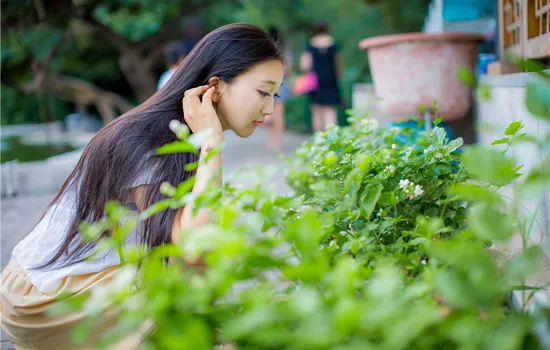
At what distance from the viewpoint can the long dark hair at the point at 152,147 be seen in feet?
6.01

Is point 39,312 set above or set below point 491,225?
below

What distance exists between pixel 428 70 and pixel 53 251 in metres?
3.13

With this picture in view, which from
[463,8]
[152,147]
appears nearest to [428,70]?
[152,147]

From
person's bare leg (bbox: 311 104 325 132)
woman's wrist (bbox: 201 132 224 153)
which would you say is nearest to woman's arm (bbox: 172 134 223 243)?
woman's wrist (bbox: 201 132 224 153)

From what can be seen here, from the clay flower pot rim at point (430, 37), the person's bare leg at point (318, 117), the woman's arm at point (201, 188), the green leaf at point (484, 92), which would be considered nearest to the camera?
the green leaf at point (484, 92)

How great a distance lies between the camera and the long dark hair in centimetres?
183

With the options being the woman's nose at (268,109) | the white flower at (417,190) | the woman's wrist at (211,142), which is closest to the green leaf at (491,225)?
the white flower at (417,190)

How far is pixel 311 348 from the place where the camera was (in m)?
0.81

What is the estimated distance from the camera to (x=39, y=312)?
183 centimetres

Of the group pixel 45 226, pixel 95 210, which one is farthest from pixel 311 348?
pixel 45 226

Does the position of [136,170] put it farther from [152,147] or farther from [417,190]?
[417,190]

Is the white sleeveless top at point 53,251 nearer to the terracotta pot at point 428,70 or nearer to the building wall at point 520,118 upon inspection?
the building wall at point 520,118

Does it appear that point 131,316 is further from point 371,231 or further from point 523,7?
point 523,7

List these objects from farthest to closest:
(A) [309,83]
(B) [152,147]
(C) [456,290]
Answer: (A) [309,83], (B) [152,147], (C) [456,290]
